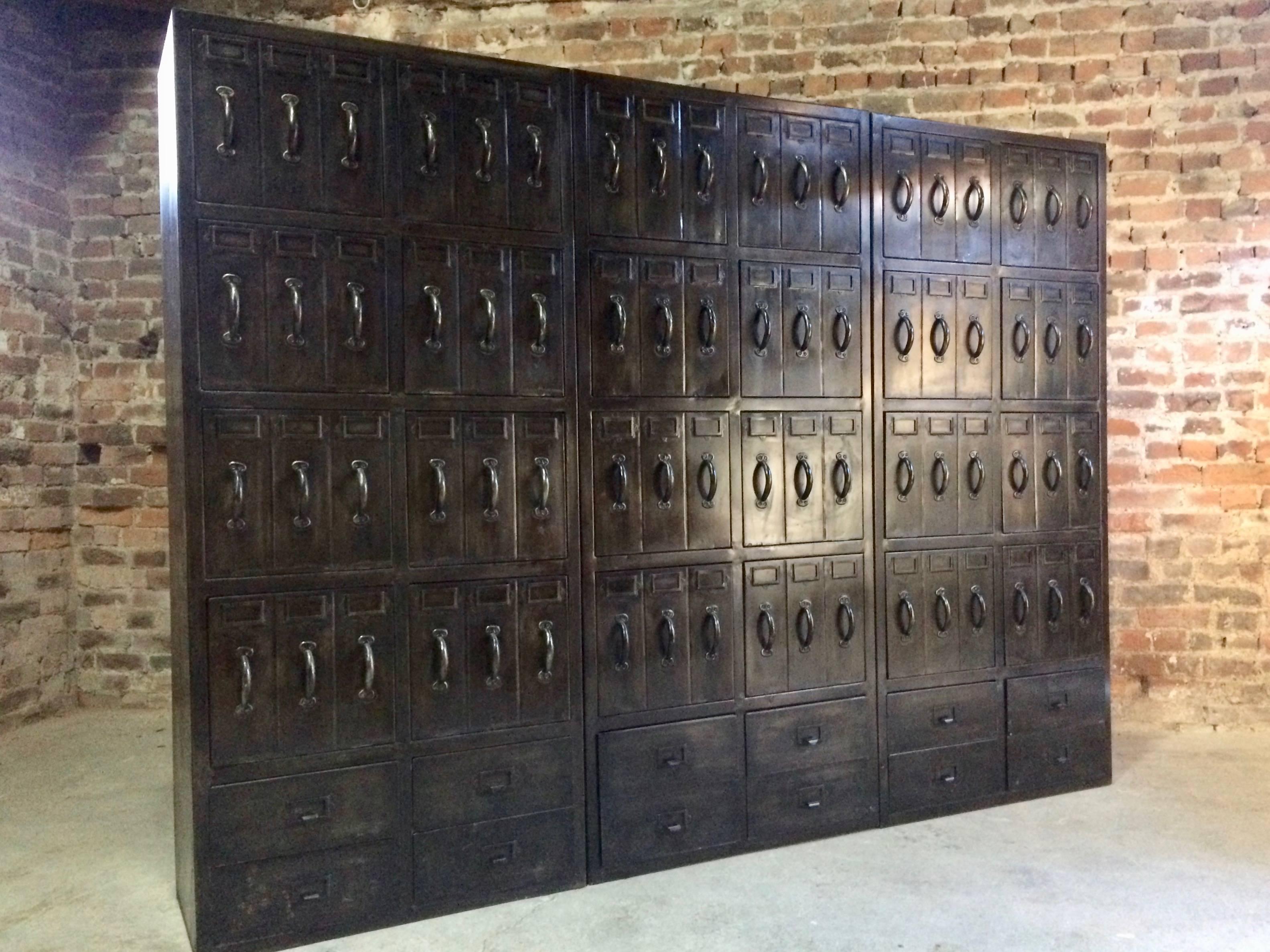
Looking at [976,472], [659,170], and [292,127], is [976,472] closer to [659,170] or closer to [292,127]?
[659,170]

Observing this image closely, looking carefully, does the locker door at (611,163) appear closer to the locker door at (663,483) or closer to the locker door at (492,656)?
the locker door at (663,483)

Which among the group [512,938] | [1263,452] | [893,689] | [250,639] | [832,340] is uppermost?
[832,340]

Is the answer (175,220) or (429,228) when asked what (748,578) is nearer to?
(429,228)

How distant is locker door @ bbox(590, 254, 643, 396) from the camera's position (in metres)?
2.85

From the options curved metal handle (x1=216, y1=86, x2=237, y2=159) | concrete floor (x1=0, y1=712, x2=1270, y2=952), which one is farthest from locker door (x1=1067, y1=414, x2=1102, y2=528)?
curved metal handle (x1=216, y1=86, x2=237, y2=159)

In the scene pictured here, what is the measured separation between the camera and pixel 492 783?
107 inches

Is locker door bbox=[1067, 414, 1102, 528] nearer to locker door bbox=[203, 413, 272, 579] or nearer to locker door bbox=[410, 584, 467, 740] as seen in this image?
locker door bbox=[410, 584, 467, 740]

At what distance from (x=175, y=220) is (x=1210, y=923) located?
3182 millimetres

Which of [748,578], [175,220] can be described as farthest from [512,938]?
[175,220]

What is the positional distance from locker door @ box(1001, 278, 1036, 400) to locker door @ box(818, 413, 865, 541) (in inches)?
24.0

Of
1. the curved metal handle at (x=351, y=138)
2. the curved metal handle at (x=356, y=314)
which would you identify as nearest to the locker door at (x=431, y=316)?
the curved metal handle at (x=356, y=314)

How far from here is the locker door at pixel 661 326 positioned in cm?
291

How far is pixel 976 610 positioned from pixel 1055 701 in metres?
0.48

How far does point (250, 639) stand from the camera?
2.47 metres
